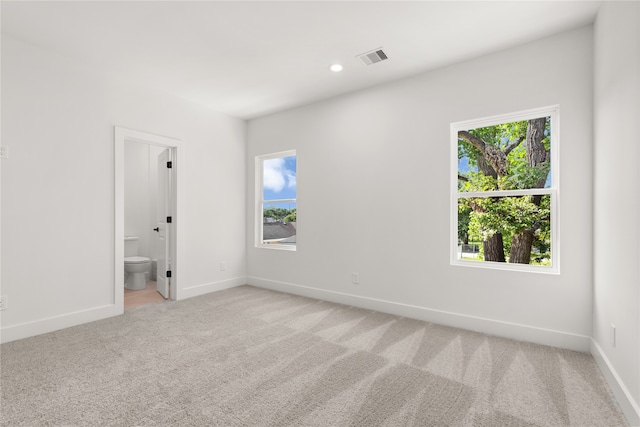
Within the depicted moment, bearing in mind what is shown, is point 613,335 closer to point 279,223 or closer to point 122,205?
point 279,223

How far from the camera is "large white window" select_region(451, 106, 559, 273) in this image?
2779 millimetres

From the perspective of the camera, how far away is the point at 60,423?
64.9 inches

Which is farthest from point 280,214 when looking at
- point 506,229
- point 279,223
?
point 506,229

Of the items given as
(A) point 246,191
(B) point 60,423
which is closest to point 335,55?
(A) point 246,191

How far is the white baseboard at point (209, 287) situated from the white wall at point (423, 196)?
276mm

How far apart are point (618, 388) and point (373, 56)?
306cm

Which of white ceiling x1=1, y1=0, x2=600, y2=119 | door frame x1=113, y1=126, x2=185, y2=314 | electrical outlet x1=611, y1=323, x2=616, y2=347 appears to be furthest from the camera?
door frame x1=113, y1=126, x2=185, y2=314

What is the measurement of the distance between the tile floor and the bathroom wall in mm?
1033

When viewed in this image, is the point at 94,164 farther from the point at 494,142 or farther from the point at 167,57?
the point at 494,142

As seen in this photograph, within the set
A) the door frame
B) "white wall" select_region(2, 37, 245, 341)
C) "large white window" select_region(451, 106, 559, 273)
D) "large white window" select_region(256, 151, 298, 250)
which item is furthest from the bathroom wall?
"large white window" select_region(451, 106, 559, 273)

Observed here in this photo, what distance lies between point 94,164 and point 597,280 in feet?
15.4

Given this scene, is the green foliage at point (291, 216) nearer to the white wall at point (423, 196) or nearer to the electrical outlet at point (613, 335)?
the white wall at point (423, 196)

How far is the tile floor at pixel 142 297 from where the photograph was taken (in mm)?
3949

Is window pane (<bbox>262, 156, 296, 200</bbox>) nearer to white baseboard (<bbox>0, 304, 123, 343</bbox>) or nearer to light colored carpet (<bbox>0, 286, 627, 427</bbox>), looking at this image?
light colored carpet (<bbox>0, 286, 627, 427</bbox>)
